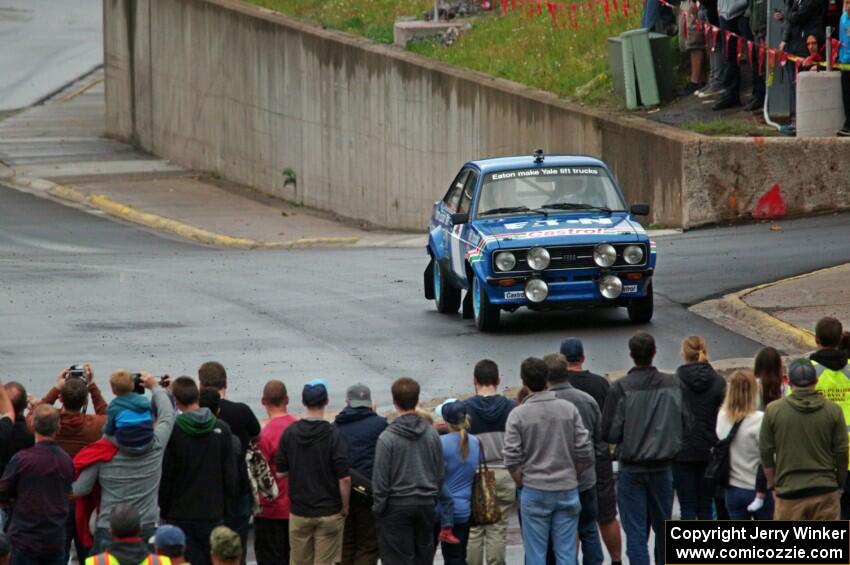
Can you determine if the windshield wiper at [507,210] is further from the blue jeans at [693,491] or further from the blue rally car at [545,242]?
the blue jeans at [693,491]

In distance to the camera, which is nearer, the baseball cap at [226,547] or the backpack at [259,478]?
the baseball cap at [226,547]

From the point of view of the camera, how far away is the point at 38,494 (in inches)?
390

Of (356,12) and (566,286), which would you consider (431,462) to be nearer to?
(566,286)

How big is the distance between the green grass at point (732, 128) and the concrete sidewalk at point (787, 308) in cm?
544

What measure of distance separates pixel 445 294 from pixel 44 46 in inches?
1580

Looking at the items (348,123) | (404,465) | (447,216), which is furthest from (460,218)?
(348,123)

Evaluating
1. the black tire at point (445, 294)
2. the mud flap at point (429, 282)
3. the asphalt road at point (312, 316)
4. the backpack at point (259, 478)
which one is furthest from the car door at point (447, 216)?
the backpack at point (259, 478)

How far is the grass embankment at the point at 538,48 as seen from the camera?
29.5 meters

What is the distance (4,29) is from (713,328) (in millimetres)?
44716

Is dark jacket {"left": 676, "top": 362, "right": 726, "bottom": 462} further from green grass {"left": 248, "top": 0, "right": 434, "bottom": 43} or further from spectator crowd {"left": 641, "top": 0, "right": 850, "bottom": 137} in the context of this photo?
green grass {"left": 248, "top": 0, "right": 434, "bottom": 43}

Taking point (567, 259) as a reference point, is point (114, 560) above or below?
below

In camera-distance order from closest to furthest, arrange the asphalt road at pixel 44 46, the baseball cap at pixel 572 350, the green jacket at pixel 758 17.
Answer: the baseball cap at pixel 572 350 → the green jacket at pixel 758 17 → the asphalt road at pixel 44 46

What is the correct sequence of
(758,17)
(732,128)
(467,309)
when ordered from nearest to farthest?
(467,309) < (732,128) < (758,17)

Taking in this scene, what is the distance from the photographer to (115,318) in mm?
19906
